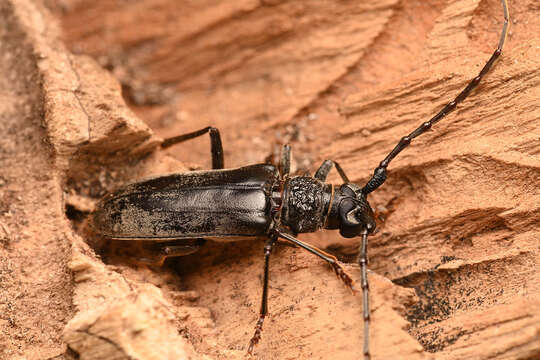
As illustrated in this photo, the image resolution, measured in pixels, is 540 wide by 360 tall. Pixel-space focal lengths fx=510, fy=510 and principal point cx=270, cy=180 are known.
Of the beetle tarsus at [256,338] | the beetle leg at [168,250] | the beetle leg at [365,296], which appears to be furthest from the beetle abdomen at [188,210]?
the beetle leg at [365,296]

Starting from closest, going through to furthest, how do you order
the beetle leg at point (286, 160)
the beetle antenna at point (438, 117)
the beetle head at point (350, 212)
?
the beetle antenna at point (438, 117), the beetle head at point (350, 212), the beetle leg at point (286, 160)

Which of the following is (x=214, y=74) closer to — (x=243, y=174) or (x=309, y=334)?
(x=243, y=174)

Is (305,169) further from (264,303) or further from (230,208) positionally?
(264,303)

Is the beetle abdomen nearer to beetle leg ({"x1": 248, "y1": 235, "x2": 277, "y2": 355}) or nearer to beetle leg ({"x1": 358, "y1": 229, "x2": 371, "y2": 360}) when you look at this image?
beetle leg ({"x1": 248, "y1": 235, "x2": 277, "y2": 355})

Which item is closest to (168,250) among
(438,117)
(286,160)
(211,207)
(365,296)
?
(211,207)

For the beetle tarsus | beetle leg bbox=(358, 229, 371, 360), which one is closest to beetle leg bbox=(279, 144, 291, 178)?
beetle leg bbox=(358, 229, 371, 360)

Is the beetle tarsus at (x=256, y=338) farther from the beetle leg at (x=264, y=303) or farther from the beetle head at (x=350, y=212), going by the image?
the beetle head at (x=350, y=212)

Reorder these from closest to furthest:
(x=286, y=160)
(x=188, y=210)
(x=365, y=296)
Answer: (x=365, y=296)
(x=188, y=210)
(x=286, y=160)
